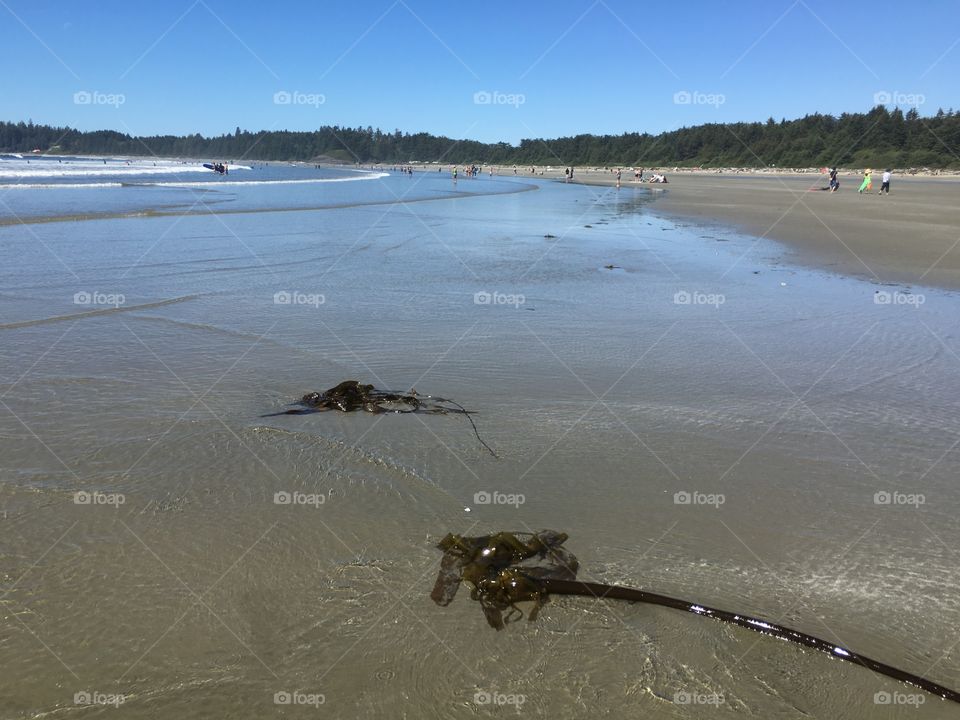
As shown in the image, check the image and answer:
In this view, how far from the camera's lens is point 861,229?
21.8 m

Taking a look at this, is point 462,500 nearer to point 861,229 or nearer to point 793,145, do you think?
point 861,229

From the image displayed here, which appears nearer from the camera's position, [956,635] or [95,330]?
[956,635]

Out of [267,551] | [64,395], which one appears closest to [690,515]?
[267,551]

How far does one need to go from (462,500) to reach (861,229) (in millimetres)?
22493

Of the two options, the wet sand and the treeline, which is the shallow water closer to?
the wet sand

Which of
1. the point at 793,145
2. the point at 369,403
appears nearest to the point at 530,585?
the point at 369,403

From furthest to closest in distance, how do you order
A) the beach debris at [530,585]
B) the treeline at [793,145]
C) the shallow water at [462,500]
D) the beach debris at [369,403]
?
the treeline at [793,145]
the beach debris at [369,403]
the beach debris at [530,585]
the shallow water at [462,500]

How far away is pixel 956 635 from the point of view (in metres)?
3.32

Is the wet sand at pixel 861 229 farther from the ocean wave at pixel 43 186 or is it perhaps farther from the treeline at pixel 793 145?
the treeline at pixel 793 145

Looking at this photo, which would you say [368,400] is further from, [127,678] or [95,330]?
[95,330]

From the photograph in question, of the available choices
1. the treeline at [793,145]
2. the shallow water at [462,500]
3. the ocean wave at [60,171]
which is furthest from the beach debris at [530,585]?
the treeline at [793,145]

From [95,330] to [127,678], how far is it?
21.9 ft

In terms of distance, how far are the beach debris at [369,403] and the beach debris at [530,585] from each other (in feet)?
6.46

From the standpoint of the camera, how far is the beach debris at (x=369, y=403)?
19.5 ft
